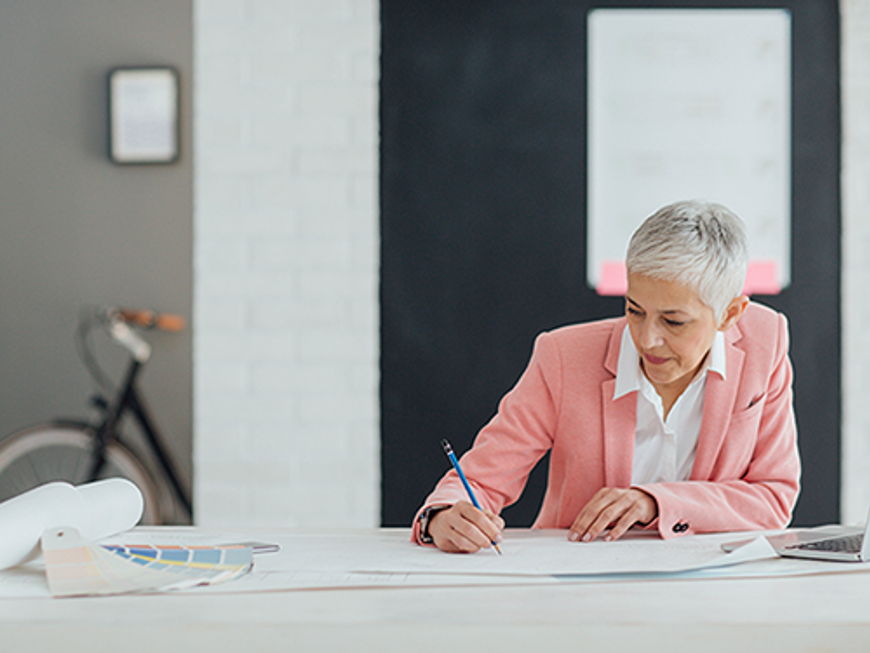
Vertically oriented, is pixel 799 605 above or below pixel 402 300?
below

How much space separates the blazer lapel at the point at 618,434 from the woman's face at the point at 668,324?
84mm

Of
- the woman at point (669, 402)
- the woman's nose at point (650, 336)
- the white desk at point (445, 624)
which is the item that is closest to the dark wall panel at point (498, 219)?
the woman at point (669, 402)

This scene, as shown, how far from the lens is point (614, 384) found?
180 centimetres

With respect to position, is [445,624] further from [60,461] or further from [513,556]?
[60,461]

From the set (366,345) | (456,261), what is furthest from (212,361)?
(456,261)

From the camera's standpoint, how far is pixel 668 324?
5.56 feet

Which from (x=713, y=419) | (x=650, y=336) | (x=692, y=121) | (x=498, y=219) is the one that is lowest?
(x=713, y=419)

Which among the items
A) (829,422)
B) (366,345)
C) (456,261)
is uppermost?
(456,261)

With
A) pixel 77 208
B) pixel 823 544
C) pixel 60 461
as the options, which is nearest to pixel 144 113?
pixel 77 208

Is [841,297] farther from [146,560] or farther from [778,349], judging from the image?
[146,560]

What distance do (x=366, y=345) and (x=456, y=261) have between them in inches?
14.4

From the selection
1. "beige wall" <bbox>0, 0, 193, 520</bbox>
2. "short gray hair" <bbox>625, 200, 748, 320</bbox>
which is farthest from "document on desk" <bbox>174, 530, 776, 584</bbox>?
"beige wall" <bbox>0, 0, 193, 520</bbox>

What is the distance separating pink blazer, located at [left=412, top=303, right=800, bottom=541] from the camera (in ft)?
5.81

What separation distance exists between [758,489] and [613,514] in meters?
0.34
